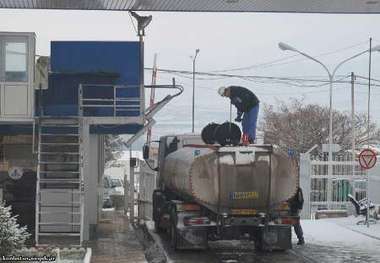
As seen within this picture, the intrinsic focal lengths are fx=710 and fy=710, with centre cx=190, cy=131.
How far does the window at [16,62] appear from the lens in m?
17.2

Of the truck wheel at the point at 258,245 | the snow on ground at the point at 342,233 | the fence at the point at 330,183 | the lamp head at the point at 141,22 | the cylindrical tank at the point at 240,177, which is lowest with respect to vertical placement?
the snow on ground at the point at 342,233

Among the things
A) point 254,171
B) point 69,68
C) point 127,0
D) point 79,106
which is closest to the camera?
point 254,171

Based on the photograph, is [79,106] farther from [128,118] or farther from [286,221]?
[286,221]

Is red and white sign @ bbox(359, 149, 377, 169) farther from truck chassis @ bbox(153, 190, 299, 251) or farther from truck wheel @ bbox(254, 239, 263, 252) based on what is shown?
truck wheel @ bbox(254, 239, 263, 252)

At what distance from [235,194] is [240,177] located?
0.37 metres

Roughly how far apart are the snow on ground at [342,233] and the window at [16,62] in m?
8.23

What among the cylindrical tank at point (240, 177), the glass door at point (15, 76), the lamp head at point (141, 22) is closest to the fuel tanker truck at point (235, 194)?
the cylindrical tank at point (240, 177)

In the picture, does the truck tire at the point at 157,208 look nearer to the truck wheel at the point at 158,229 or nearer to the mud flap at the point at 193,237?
the truck wheel at the point at 158,229

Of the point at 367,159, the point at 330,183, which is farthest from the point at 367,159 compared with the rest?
the point at 330,183

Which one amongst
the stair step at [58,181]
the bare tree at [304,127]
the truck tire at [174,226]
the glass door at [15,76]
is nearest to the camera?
the truck tire at [174,226]

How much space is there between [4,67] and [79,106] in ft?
6.85

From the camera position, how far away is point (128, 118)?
17453 mm

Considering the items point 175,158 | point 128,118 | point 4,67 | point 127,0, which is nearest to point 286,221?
point 175,158

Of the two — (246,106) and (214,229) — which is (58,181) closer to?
(214,229)
